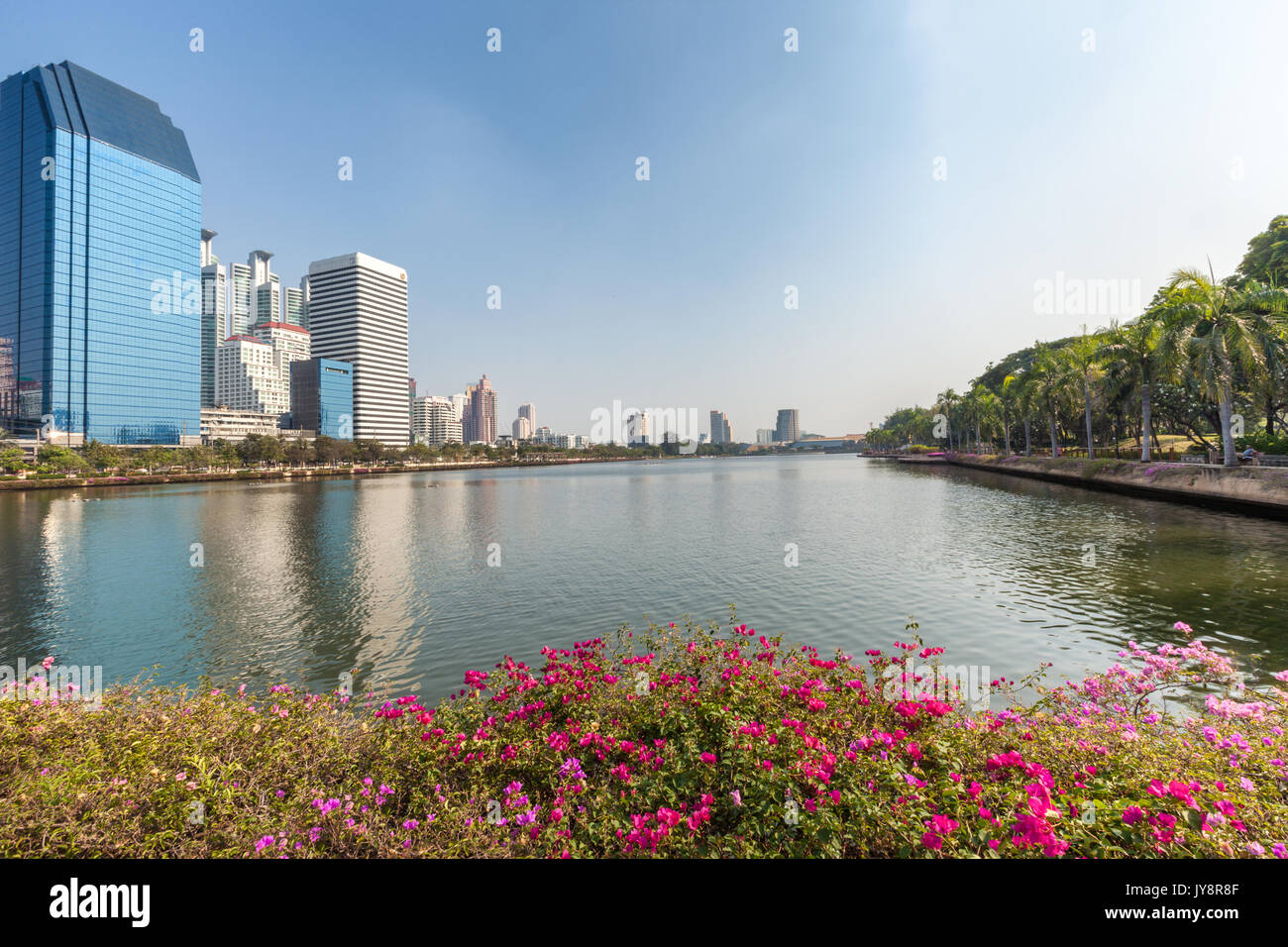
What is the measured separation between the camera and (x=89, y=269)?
450 ft

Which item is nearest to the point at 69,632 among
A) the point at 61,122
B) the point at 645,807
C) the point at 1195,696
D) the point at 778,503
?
the point at 645,807

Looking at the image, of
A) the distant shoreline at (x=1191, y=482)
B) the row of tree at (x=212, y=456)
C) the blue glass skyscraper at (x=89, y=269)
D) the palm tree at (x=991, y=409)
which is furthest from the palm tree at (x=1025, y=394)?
the blue glass skyscraper at (x=89, y=269)

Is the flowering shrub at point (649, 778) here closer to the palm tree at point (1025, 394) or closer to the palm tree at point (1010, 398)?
the palm tree at point (1025, 394)

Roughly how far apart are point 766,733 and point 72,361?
202 m

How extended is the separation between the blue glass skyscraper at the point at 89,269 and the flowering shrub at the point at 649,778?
190023 millimetres

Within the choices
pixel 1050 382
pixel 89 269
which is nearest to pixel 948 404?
pixel 1050 382

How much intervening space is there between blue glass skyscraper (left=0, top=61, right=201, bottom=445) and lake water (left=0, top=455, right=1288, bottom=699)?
142 meters

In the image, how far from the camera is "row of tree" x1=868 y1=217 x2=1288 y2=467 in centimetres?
3303

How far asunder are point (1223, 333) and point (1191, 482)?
11.1m

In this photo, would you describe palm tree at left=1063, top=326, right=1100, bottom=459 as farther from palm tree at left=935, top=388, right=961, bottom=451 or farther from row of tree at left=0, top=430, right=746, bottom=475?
row of tree at left=0, top=430, right=746, bottom=475

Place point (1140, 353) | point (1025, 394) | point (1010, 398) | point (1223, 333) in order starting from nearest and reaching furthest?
point (1223, 333)
point (1140, 353)
point (1025, 394)
point (1010, 398)

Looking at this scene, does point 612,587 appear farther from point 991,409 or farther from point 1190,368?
point 991,409
